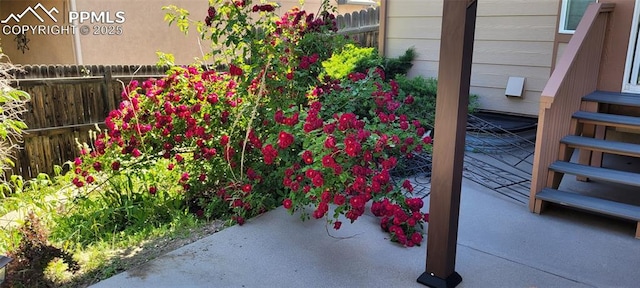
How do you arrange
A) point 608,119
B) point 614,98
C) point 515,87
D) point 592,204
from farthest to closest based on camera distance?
point 515,87, point 614,98, point 608,119, point 592,204

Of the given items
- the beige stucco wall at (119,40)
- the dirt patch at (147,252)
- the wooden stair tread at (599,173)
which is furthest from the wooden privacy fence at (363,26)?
the dirt patch at (147,252)

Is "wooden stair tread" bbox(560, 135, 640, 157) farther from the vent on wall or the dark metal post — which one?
the vent on wall

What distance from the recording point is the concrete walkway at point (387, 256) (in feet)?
8.57

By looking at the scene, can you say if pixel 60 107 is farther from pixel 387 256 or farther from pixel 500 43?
pixel 500 43

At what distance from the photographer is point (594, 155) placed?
4164 millimetres

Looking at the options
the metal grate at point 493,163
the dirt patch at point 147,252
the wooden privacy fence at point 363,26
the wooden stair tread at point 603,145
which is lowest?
the dirt patch at point 147,252

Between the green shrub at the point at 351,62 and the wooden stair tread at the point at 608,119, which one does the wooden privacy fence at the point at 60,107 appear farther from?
the wooden stair tread at the point at 608,119

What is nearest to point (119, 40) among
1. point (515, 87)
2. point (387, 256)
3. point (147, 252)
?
point (147, 252)

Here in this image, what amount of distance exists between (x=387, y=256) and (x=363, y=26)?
629 cm

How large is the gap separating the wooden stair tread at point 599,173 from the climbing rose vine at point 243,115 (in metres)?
1.11

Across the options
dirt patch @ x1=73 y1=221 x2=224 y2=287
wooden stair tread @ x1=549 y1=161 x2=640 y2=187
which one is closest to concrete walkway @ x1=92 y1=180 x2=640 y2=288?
dirt patch @ x1=73 y1=221 x2=224 y2=287

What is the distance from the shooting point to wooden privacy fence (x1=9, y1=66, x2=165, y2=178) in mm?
5074

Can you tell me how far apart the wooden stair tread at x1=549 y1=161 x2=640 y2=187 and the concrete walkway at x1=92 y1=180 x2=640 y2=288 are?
0.30 m

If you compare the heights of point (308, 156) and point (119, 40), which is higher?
point (119, 40)
